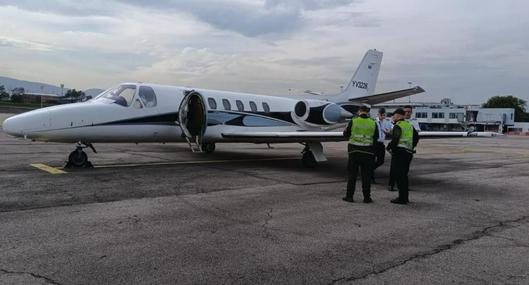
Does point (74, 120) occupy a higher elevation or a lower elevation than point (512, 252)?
higher

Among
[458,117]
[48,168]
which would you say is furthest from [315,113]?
[458,117]

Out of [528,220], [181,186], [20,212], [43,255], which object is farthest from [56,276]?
[528,220]

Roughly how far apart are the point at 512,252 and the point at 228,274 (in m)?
3.63

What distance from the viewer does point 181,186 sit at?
31.1ft

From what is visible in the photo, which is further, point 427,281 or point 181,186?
point 181,186

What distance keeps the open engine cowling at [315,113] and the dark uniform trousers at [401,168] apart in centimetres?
864

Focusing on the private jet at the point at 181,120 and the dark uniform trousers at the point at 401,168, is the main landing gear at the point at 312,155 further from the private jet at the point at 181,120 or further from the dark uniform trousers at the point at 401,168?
the dark uniform trousers at the point at 401,168

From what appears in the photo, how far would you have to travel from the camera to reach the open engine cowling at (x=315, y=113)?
57.3 ft

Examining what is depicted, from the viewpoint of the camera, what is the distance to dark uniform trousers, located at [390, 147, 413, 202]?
28.3 feet

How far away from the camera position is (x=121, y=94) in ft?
41.5

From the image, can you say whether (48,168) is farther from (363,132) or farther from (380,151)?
(380,151)

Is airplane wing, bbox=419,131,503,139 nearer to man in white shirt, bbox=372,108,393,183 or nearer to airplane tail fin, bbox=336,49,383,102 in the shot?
man in white shirt, bbox=372,108,393,183

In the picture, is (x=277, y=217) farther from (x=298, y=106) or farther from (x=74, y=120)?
(x=298, y=106)

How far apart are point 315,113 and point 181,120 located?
6.08 m
